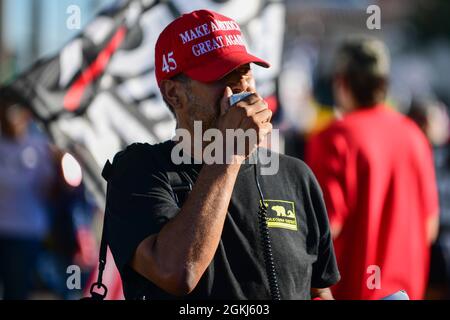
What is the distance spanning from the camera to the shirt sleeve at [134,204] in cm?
276

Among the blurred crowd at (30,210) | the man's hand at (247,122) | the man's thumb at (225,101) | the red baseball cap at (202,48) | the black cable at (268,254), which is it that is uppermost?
the red baseball cap at (202,48)

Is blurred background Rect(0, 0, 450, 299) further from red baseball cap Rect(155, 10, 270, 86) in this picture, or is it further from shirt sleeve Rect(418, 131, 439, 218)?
red baseball cap Rect(155, 10, 270, 86)

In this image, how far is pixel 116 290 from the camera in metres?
4.21

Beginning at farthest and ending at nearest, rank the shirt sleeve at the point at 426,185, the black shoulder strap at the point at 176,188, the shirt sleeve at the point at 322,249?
the shirt sleeve at the point at 426,185 → the shirt sleeve at the point at 322,249 → the black shoulder strap at the point at 176,188

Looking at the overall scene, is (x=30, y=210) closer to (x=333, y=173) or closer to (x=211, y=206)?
(x=333, y=173)

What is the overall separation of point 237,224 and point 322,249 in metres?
0.39

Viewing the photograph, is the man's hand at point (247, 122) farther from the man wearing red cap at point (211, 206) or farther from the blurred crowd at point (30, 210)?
the blurred crowd at point (30, 210)

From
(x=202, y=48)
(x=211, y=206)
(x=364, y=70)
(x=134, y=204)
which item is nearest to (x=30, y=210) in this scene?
(x=364, y=70)

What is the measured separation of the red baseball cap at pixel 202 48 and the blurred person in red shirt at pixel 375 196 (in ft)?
5.69

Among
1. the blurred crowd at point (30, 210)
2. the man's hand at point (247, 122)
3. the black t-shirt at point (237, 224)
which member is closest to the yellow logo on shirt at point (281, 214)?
the black t-shirt at point (237, 224)

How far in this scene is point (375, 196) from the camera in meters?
4.76

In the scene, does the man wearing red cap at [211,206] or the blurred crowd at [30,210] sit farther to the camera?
the blurred crowd at [30,210]

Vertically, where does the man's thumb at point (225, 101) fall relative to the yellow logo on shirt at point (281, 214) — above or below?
above

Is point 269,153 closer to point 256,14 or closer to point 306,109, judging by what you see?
point 256,14
